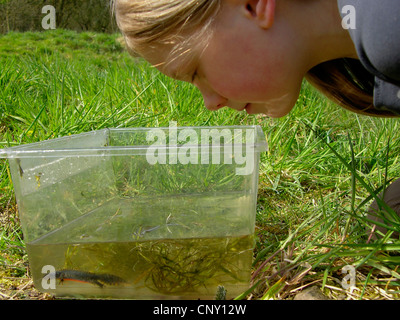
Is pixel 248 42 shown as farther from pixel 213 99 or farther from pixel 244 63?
pixel 213 99

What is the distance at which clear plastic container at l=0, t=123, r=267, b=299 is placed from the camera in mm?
897

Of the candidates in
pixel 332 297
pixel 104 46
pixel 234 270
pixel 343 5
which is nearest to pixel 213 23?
pixel 343 5

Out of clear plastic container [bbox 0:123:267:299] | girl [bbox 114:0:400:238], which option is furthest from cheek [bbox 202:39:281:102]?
clear plastic container [bbox 0:123:267:299]

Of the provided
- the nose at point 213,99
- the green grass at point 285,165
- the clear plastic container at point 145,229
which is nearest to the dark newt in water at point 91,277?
the clear plastic container at point 145,229

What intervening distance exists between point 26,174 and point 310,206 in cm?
86

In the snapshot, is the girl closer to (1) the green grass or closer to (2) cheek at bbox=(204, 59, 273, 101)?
(2) cheek at bbox=(204, 59, 273, 101)

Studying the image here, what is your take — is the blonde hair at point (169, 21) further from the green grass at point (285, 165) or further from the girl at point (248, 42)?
the green grass at point (285, 165)

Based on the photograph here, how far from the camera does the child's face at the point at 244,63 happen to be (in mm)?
925

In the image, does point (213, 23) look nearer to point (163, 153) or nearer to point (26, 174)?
point (163, 153)

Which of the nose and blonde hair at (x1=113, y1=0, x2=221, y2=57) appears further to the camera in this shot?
the nose

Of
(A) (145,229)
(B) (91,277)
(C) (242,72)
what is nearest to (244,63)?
(C) (242,72)

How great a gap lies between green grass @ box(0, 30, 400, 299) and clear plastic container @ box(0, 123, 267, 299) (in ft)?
0.36

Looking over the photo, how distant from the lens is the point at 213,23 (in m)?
0.93

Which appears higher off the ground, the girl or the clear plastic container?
the girl
